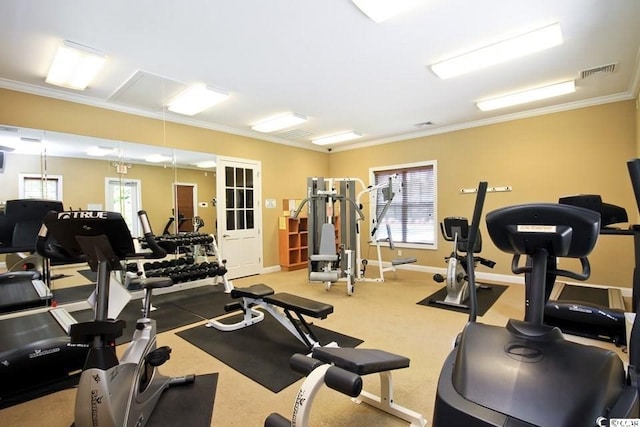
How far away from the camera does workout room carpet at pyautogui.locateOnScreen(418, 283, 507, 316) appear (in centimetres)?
394

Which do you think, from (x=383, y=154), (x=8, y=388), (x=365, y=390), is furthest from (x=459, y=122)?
(x=8, y=388)

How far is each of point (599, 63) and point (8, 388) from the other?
6.03 meters

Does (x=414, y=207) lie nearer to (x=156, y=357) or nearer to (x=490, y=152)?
(x=490, y=152)

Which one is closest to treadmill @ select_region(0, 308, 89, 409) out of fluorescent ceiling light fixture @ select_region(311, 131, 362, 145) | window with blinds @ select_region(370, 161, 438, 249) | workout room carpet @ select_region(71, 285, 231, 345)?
workout room carpet @ select_region(71, 285, 231, 345)

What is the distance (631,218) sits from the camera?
4.46m

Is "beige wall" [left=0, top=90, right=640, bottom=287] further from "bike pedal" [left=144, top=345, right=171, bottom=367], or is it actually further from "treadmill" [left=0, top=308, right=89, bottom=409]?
"bike pedal" [left=144, top=345, right=171, bottom=367]

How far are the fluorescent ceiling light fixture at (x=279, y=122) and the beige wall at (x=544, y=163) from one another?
2532 millimetres

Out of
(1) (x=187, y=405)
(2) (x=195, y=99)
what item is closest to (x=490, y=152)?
(2) (x=195, y=99)

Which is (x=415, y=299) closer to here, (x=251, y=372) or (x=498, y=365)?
(x=251, y=372)

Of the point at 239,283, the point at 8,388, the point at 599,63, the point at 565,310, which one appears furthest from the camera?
the point at 239,283

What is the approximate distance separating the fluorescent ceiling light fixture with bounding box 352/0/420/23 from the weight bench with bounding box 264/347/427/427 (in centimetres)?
232

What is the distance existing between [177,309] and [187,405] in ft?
7.41

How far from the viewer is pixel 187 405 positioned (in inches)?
81.4

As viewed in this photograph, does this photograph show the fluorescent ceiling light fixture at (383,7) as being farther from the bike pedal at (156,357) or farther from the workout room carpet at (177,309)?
the workout room carpet at (177,309)
